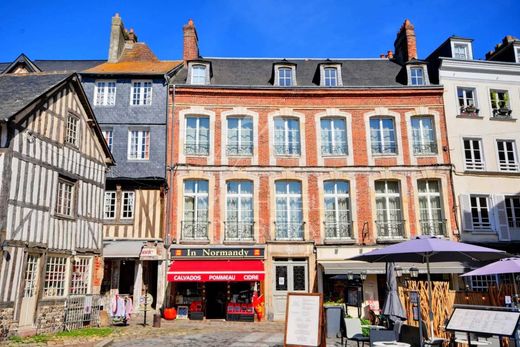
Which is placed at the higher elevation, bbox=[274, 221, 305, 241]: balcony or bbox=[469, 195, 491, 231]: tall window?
bbox=[469, 195, 491, 231]: tall window

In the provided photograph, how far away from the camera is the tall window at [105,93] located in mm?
17047

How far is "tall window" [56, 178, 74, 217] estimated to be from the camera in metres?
12.1

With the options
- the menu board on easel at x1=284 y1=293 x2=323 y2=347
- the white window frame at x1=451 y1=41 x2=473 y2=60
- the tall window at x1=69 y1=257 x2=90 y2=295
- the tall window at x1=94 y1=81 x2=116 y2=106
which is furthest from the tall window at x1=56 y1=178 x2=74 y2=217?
the white window frame at x1=451 y1=41 x2=473 y2=60

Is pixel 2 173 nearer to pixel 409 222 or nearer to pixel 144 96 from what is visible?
pixel 144 96

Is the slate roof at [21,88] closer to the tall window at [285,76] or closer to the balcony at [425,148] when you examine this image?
the tall window at [285,76]

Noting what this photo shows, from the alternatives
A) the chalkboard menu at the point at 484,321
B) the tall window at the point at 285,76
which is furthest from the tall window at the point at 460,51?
the chalkboard menu at the point at 484,321

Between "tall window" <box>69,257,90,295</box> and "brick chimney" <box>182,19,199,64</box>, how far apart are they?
921 cm

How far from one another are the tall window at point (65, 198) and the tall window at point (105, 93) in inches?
208

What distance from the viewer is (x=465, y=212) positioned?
16.4 m

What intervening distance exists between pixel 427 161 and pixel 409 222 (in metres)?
2.45

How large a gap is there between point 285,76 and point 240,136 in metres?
3.13

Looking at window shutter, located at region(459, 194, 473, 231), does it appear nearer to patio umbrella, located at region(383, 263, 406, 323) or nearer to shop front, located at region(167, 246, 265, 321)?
shop front, located at region(167, 246, 265, 321)

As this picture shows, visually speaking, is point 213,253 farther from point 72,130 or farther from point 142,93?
point 142,93

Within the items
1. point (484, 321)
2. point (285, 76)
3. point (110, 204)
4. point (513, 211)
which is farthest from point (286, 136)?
point (484, 321)
